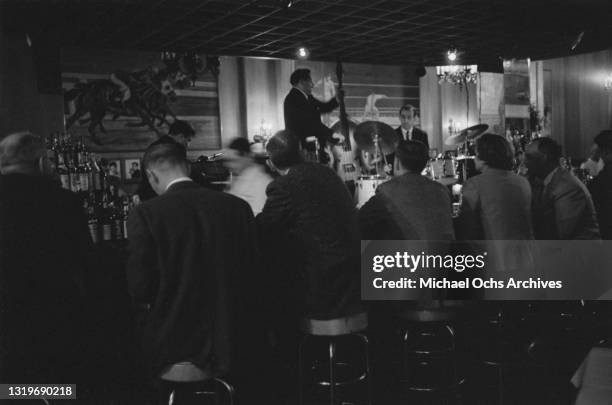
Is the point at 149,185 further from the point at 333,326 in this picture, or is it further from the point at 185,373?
the point at 185,373

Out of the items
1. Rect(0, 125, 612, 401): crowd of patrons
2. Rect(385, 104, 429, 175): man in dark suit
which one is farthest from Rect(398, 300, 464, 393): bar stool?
Rect(385, 104, 429, 175): man in dark suit

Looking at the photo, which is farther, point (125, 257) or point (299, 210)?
point (125, 257)

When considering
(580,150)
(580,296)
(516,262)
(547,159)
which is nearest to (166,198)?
(516,262)

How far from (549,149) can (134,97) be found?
21.5 ft

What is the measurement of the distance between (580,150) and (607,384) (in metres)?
12.6

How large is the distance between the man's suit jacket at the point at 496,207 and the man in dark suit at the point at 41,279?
2.28 m

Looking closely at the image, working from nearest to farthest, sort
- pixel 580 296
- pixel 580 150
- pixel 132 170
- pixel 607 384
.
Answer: pixel 607 384
pixel 580 296
pixel 132 170
pixel 580 150

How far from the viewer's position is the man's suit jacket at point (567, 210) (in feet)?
12.4

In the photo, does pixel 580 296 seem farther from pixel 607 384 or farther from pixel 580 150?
pixel 580 150

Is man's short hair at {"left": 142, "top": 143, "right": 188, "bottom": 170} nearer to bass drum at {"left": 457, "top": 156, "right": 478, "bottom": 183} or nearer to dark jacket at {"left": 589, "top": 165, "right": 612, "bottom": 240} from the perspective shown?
dark jacket at {"left": 589, "top": 165, "right": 612, "bottom": 240}

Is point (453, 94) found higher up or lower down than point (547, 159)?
higher up

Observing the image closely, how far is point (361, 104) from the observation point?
11.0 meters

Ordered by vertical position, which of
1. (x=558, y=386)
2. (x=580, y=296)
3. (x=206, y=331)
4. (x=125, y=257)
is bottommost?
(x=558, y=386)

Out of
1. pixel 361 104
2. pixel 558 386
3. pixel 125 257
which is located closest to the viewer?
pixel 125 257
